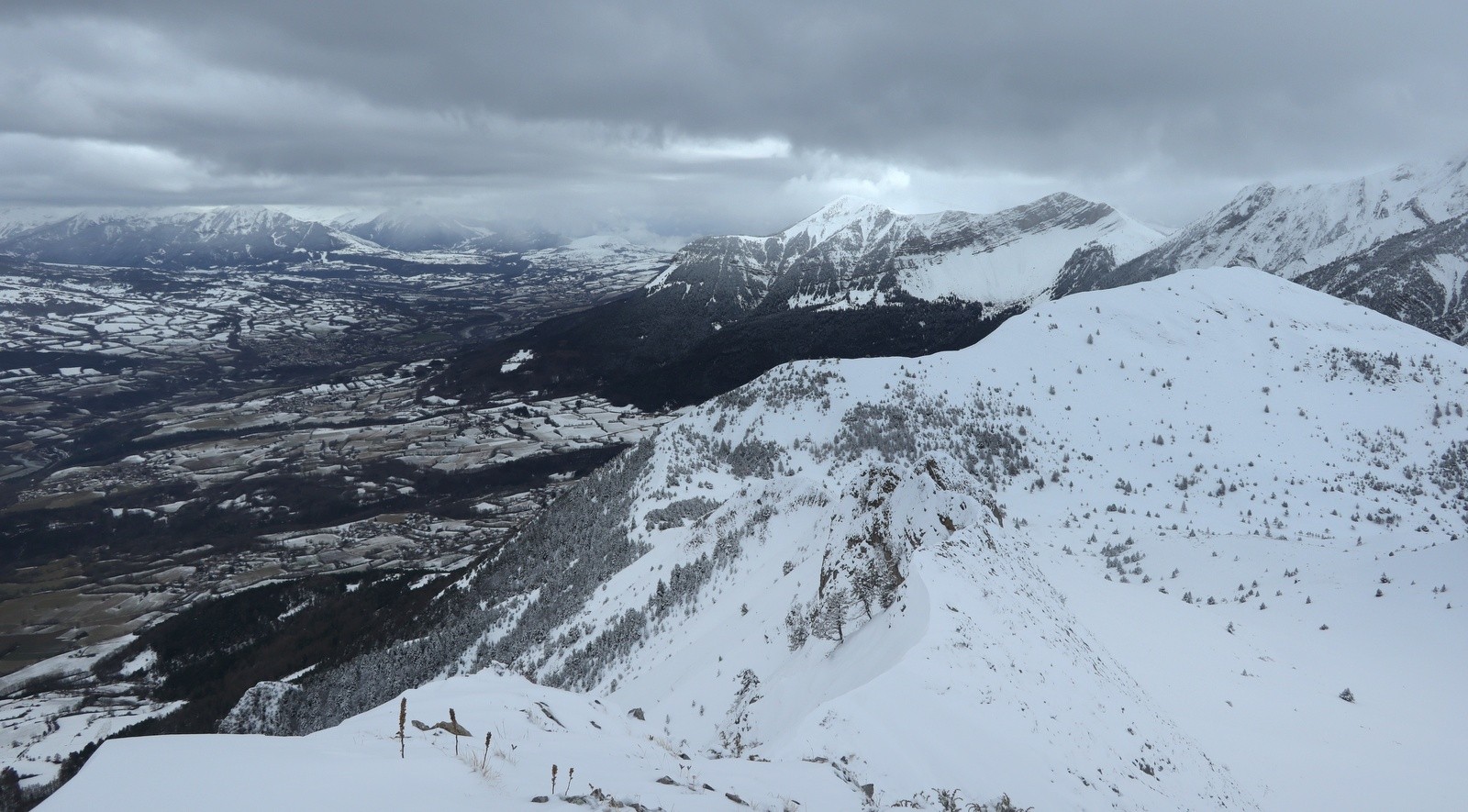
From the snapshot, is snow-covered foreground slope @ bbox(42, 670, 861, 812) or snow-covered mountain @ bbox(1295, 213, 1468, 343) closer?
snow-covered foreground slope @ bbox(42, 670, 861, 812)

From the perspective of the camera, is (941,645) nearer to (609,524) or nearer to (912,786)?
(912,786)

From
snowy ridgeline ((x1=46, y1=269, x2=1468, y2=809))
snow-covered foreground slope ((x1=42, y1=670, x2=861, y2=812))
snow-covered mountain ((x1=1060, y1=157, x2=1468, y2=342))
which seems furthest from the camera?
snow-covered mountain ((x1=1060, y1=157, x2=1468, y2=342))

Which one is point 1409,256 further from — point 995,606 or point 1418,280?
point 995,606

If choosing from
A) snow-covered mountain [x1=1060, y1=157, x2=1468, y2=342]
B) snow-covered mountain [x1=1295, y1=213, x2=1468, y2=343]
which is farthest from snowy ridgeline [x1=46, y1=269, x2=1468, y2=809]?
snow-covered mountain [x1=1060, y1=157, x2=1468, y2=342]

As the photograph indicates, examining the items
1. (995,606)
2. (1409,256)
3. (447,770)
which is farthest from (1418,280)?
(447,770)

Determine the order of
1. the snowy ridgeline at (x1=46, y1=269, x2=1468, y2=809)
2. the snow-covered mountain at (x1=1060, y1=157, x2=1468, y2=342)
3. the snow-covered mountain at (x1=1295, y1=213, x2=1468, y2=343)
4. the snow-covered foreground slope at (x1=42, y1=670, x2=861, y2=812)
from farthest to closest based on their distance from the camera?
the snow-covered mountain at (x1=1060, y1=157, x2=1468, y2=342) → the snow-covered mountain at (x1=1295, y1=213, x2=1468, y2=343) → the snowy ridgeline at (x1=46, y1=269, x2=1468, y2=809) → the snow-covered foreground slope at (x1=42, y1=670, x2=861, y2=812)

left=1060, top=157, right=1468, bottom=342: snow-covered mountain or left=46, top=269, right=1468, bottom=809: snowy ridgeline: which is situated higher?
left=1060, top=157, right=1468, bottom=342: snow-covered mountain

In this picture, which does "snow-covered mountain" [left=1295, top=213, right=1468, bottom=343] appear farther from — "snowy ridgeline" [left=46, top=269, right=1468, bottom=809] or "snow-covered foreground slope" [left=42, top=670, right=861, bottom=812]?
"snow-covered foreground slope" [left=42, top=670, right=861, bottom=812]

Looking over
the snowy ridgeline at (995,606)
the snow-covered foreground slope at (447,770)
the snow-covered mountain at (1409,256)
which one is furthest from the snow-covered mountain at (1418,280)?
the snow-covered foreground slope at (447,770)
